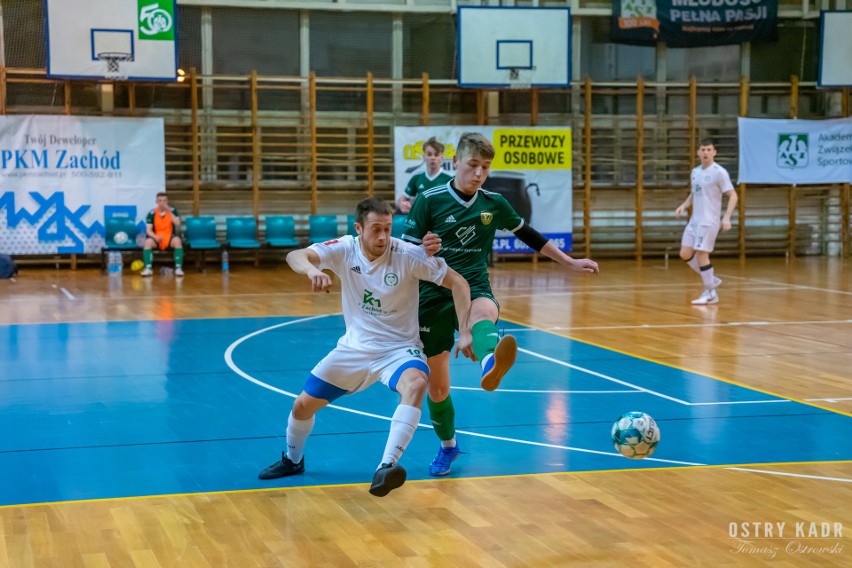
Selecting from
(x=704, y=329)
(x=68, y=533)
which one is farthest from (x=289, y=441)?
(x=704, y=329)

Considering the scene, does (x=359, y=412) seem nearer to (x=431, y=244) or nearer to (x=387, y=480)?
(x=431, y=244)

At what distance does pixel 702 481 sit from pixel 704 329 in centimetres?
595

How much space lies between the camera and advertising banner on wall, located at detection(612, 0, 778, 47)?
20.3 metres

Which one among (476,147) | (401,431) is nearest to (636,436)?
(401,431)

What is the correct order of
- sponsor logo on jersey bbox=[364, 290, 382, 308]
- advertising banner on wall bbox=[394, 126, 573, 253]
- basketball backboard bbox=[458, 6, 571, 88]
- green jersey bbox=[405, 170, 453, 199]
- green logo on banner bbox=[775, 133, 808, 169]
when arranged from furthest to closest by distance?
1. green logo on banner bbox=[775, 133, 808, 169]
2. advertising banner on wall bbox=[394, 126, 573, 253]
3. basketball backboard bbox=[458, 6, 571, 88]
4. green jersey bbox=[405, 170, 453, 199]
5. sponsor logo on jersey bbox=[364, 290, 382, 308]

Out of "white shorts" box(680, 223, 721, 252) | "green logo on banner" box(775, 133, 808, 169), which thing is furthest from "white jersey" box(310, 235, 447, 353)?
"green logo on banner" box(775, 133, 808, 169)

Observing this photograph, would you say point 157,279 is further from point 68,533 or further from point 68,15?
point 68,533

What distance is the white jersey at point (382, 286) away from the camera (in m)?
4.98

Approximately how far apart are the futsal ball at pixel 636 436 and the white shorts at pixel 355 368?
39.6 inches

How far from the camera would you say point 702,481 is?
5.20 m

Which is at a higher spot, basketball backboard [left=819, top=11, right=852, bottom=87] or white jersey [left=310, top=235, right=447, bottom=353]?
basketball backboard [left=819, top=11, right=852, bottom=87]

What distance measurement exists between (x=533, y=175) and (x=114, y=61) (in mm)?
7915

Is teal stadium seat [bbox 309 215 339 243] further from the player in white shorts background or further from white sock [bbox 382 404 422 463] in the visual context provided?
white sock [bbox 382 404 422 463]

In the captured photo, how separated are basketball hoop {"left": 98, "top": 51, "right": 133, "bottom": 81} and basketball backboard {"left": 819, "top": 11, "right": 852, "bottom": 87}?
13081 millimetres
